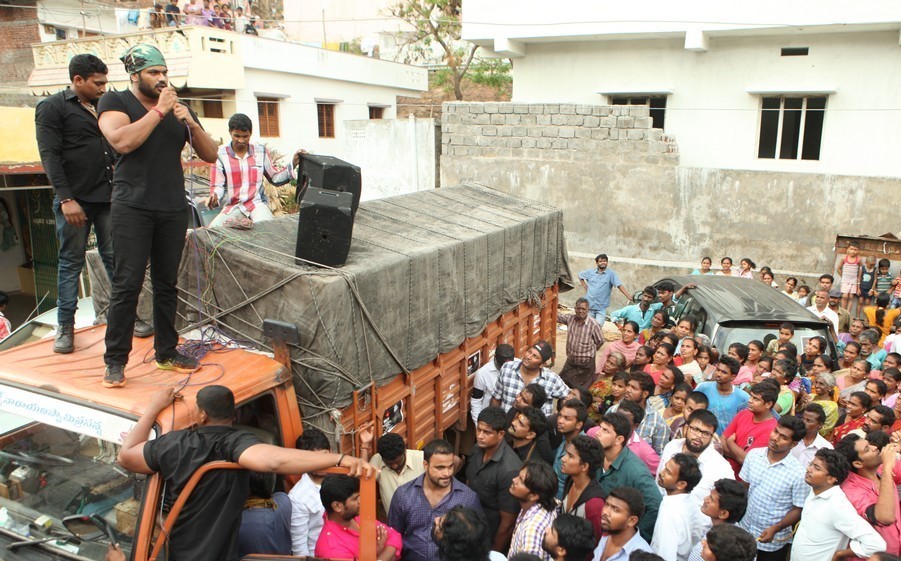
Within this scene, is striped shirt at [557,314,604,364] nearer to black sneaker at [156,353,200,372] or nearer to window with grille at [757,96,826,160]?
black sneaker at [156,353,200,372]

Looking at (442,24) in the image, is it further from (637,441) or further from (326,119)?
(637,441)

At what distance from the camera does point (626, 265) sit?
12.4 meters

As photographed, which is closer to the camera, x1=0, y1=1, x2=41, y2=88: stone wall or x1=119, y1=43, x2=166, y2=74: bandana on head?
x1=119, y1=43, x2=166, y2=74: bandana on head

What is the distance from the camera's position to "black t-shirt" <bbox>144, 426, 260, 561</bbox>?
291cm

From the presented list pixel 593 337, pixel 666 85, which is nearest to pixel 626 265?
pixel 666 85

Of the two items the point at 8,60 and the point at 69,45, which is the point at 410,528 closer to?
the point at 69,45

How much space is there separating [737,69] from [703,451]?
1164cm

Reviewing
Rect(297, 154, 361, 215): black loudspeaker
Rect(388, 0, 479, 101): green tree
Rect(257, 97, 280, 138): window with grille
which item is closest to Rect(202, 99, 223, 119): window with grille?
Rect(257, 97, 280, 138): window with grille

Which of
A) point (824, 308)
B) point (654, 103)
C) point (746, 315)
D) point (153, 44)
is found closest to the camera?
point (746, 315)

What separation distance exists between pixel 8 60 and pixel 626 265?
18275 millimetres

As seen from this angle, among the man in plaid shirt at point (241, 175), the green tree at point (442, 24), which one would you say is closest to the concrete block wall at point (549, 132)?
the man in plaid shirt at point (241, 175)

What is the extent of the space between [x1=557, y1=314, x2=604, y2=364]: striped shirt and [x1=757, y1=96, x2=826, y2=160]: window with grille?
8740 millimetres

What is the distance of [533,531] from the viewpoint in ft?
12.0

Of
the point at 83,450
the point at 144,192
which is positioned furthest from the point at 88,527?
the point at 144,192
